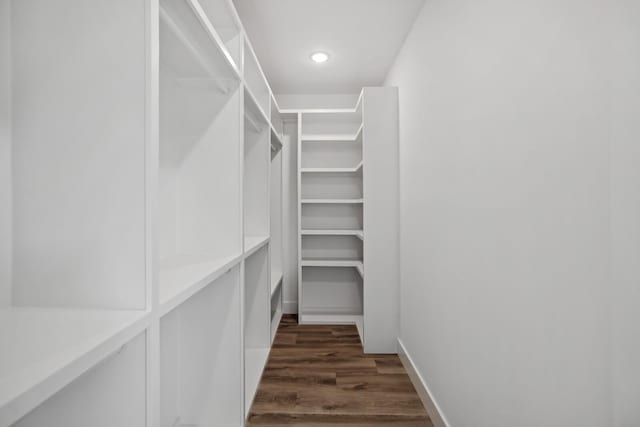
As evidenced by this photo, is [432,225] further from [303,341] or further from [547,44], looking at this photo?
[303,341]

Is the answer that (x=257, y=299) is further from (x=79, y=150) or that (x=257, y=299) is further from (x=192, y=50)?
(x=79, y=150)

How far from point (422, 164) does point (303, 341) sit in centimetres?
186

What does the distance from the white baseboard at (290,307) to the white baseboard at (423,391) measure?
57.5 inches

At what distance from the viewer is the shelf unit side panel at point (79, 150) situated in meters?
0.80

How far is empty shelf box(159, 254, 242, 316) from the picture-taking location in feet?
3.23

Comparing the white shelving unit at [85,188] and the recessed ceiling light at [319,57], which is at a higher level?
the recessed ceiling light at [319,57]

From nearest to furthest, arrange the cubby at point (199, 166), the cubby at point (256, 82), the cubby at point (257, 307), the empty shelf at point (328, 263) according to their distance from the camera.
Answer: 1. the cubby at point (199, 166)
2. the cubby at point (256, 82)
3. the cubby at point (257, 307)
4. the empty shelf at point (328, 263)

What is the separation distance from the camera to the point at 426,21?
206 centimetres

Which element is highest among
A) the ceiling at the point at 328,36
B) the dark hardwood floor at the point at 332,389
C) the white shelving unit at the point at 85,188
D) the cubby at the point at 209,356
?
the ceiling at the point at 328,36

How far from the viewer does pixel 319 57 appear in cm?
286

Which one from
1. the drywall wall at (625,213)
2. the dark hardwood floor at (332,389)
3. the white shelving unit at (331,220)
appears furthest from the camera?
the white shelving unit at (331,220)

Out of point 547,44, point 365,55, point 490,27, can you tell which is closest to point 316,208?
point 365,55

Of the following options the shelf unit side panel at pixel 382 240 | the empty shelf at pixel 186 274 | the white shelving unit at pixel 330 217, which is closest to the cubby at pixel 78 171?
the empty shelf at pixel 186 274

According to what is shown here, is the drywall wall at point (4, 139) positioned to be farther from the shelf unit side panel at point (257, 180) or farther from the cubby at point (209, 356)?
the shelf unit side panel at point (257, 180)
